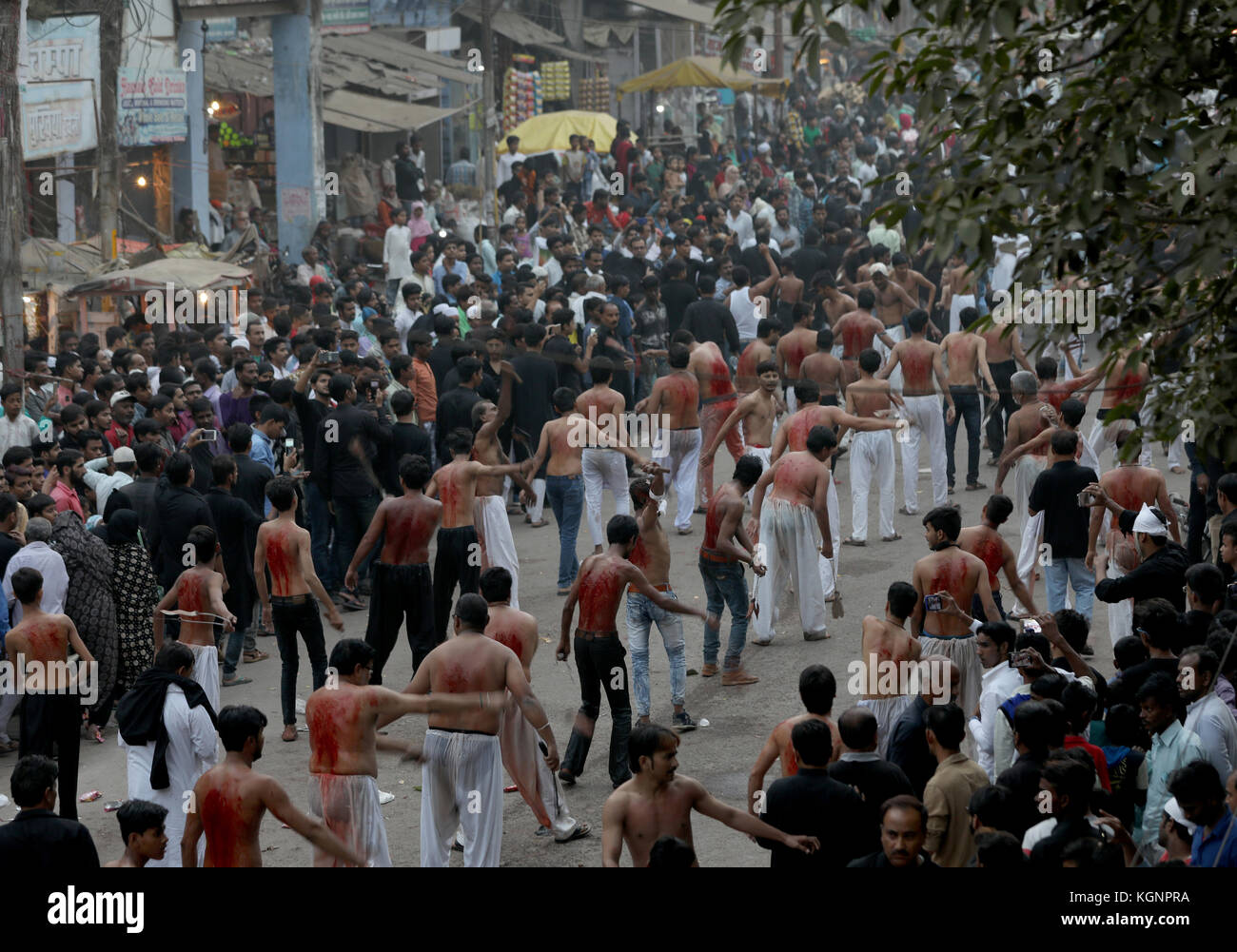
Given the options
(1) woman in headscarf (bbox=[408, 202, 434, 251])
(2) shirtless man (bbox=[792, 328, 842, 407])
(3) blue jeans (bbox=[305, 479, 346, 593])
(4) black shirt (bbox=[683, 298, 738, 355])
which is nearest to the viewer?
(3) blue jeans (bbox=[305, 479, 346, 593])

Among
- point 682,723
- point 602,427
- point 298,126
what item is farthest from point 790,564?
point 298,126

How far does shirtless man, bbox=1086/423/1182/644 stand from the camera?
404 inches

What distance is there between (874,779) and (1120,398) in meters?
8.12

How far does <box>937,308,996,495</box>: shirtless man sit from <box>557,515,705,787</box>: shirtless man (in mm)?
6052

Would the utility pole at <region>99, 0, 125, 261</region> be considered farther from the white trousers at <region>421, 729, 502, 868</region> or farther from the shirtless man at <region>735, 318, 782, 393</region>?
the white trousers at <region>421, 729, 502, 868</region>

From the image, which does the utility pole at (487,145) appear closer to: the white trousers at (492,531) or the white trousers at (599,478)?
the white trousers at (599,478)

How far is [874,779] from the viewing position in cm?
Answer: 679

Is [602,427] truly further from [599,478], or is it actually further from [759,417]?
[759,417]

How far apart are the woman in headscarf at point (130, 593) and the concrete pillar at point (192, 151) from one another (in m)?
13.4

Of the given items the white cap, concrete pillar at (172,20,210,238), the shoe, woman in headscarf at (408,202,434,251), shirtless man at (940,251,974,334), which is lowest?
the shoe

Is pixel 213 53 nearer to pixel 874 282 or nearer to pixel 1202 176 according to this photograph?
pixel 874 282

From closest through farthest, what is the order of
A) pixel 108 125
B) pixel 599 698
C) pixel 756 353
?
pixel 599 698 → pixel 756 353 → pixel 108 125

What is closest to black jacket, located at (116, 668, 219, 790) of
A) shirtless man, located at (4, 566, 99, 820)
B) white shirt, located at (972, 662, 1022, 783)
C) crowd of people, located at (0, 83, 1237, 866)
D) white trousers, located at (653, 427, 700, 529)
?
crowd of people, located at (0, 83, 1237, 866)
